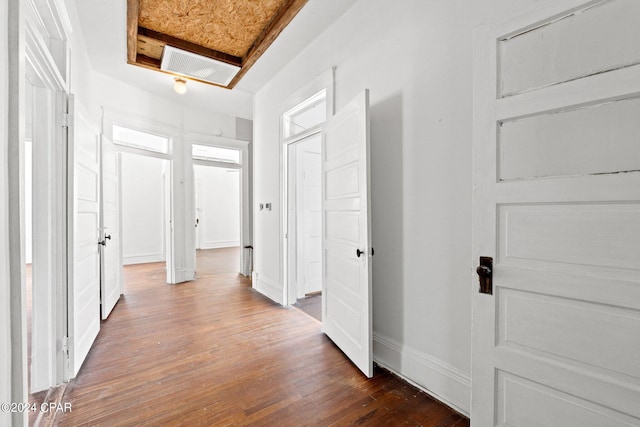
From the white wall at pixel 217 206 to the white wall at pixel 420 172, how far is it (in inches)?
267

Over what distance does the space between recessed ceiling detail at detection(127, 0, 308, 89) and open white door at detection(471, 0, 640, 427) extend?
6.22ft

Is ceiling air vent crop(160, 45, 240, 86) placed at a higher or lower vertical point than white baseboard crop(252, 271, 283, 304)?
higher

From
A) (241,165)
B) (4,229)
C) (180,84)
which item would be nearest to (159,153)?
(180,84)

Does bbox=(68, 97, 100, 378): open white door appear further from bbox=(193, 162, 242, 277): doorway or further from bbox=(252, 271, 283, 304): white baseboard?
bbox=(193, 162, 242, 277): doorway

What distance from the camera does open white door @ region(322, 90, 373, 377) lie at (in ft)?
6.58

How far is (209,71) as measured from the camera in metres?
3.43

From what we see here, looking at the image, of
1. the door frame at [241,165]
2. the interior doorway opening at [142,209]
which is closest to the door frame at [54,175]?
the door frame at [241,165]

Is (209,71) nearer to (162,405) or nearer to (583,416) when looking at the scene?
(162,405)

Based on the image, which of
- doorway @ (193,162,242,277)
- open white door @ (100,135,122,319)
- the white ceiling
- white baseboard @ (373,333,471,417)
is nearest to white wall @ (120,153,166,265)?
doorway @ (193,162,242,277)

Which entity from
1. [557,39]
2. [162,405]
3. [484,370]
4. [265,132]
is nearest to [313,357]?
[162,405]

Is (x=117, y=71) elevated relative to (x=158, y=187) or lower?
elevated

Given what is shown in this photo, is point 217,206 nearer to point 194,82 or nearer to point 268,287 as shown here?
point 194,82

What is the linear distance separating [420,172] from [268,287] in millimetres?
2712

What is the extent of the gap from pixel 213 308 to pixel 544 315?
326cm
